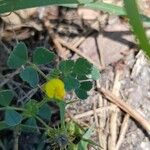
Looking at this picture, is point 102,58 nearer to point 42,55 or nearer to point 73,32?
point 73,32

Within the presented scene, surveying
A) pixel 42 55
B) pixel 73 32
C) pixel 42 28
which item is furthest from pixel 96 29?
pixel 42 55

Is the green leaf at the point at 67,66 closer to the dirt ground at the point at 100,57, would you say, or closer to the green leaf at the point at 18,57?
the green leaf at the point at 18,57

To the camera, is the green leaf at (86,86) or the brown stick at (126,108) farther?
the brown stick at (126,108)

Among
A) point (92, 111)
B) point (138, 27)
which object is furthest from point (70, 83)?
point (138, 27)

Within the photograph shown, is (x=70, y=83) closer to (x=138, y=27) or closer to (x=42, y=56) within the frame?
(x=42, y=56)

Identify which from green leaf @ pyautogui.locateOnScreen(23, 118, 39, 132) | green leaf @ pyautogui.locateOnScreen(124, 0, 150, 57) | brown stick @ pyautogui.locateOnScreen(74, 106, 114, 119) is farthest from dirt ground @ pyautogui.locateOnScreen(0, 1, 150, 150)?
green leaf @ pyautogui.locateOnScreen(124, 0, 150, 57)

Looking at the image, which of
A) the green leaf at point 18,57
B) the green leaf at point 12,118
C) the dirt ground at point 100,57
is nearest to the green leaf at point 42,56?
the green leaf at point 18,57
